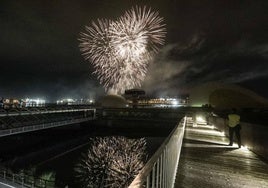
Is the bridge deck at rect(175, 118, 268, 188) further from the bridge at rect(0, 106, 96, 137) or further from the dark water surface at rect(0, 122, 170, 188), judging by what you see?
the bridge at rect(0, 106, 96, 137)

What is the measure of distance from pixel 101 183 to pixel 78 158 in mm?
10104

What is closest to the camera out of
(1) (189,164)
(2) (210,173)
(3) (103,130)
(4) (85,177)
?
(2) (210,173)

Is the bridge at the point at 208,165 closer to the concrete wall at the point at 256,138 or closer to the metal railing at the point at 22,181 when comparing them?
the concrete wall at the point at 256,138

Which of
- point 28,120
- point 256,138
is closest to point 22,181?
point 256,138

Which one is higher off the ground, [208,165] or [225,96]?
[225,96]

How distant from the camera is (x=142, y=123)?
182ft

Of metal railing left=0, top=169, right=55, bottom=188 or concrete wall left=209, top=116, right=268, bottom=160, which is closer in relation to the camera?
concrete wall left=209, top=116, right=268, bottom=160

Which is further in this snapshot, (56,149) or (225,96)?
(225,96)

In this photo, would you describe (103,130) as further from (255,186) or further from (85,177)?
(255,186)

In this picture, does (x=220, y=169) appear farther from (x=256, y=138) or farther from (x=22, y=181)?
(x=22, y=181)

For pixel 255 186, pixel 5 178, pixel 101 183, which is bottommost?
pixel 101 183

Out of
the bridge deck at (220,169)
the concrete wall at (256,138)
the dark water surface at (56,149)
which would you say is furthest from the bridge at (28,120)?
the concrete wall at (256,138)

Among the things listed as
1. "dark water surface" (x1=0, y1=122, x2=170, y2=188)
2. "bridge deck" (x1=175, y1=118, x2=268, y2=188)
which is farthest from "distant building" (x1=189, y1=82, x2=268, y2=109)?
"bridge deck" (x1=175, y1=118, x2=268, y2=188)

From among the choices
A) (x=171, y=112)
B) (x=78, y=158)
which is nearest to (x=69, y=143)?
(x=78, y=158)
